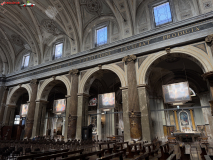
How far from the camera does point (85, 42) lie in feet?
48.0

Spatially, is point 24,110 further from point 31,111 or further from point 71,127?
point 71,127

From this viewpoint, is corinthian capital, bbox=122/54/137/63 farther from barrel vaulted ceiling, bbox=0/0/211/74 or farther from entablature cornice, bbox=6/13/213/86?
barrel vaulted ceiling, bbox=0/0/211/74

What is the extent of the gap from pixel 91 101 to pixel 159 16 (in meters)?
13.0

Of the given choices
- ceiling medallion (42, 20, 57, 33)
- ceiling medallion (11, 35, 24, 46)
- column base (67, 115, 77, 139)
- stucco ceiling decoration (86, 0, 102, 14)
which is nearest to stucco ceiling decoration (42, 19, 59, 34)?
ceiling medallion (42, 20, 57, 33)

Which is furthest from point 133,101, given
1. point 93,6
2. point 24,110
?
point 24,110

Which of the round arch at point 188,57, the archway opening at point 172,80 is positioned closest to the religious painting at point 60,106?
the round arch at point 188,57

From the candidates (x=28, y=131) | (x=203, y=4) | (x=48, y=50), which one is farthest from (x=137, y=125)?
(x=48, y=50)

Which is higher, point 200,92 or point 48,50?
point 48,50

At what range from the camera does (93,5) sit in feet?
44.6

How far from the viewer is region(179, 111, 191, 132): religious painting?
1966cm

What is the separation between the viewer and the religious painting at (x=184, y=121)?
19656mm

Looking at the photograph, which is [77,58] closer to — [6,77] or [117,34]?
[117,34]

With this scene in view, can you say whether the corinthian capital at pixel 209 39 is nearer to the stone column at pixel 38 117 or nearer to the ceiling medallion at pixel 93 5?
the ceiling medallion at pixel 93 5

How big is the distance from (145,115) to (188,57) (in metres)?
4.64
